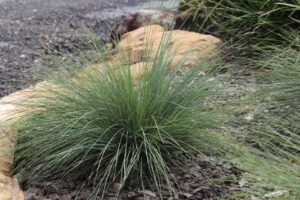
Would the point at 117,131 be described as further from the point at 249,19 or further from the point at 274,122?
the point at 249,19

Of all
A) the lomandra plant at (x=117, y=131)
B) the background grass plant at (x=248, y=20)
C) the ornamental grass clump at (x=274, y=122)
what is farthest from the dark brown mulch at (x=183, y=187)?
the background grass plant at (x=248, y=20)

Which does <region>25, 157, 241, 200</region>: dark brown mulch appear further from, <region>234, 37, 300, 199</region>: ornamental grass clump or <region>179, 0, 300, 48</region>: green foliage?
<region>179, 0, 300, 48</region>: green foliage

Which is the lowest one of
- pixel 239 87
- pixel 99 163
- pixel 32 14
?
pixel 32 14

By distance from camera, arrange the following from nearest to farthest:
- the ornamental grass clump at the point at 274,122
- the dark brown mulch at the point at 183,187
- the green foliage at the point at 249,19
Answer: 1. the ornamental grass clump at the point at 274,122
2. the dark brown mulch at the point at 183,187
3. the green foliage at the point at 249,19

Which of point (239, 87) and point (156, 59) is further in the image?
point (239, 87)

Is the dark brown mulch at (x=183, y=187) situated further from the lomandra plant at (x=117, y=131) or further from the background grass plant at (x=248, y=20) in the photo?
the background grass plant at (x=248, y=20)

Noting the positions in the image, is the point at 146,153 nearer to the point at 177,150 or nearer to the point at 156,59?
the point at 177,150

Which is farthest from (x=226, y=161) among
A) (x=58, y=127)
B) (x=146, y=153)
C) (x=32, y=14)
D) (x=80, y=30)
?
(x=32, y=14)
